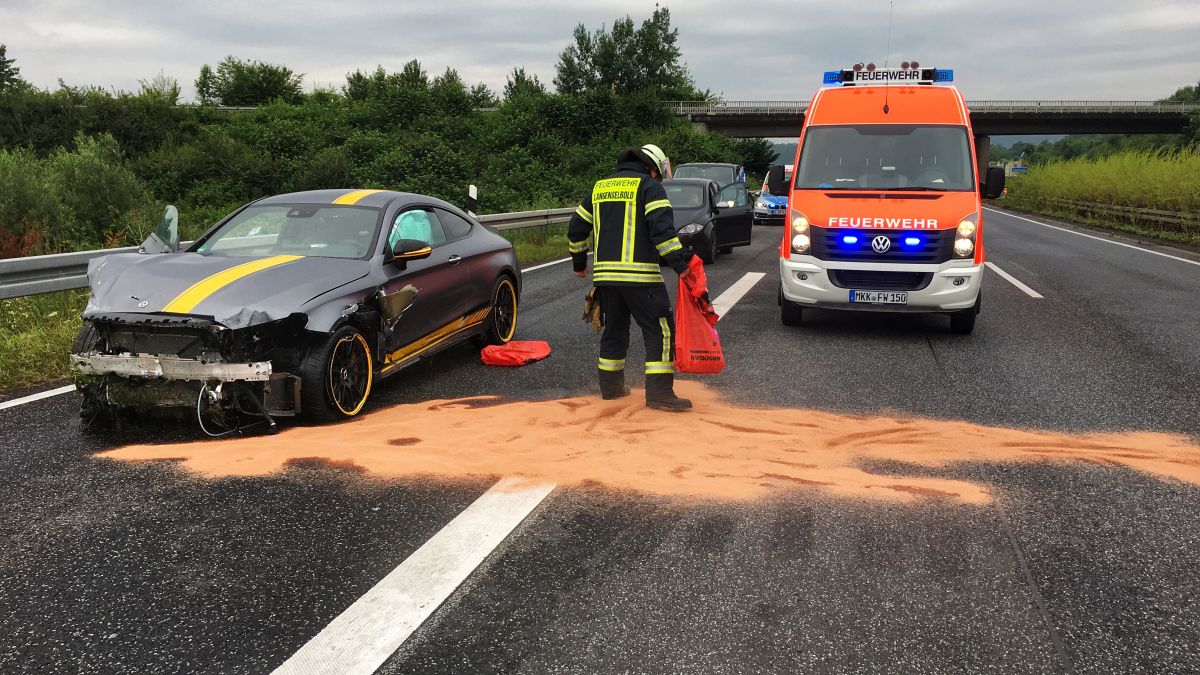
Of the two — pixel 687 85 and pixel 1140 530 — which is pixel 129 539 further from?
pixel 687 85

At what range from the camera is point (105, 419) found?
18.0ft

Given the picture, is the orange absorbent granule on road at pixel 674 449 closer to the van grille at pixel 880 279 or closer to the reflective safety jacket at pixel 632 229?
the reflective safety jacket at pixel 632 229

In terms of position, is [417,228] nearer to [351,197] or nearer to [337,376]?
[351,197]

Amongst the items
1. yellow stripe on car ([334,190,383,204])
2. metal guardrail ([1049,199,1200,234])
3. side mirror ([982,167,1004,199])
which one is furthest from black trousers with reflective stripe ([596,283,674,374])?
metal guardrail ([1049,199,1200,234])

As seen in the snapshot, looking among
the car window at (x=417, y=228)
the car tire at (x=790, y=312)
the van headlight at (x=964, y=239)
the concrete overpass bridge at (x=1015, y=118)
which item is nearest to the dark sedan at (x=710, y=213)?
the car tire at (x=790, y=312)

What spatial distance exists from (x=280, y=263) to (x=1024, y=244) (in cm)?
2029

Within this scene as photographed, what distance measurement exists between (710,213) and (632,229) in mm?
10191

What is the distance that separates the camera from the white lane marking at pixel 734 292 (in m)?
10.9

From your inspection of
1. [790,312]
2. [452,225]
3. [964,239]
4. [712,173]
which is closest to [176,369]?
[452,225]

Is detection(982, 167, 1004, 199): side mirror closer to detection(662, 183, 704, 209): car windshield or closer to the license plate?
the license plate

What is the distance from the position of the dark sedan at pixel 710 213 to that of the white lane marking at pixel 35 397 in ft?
31.3

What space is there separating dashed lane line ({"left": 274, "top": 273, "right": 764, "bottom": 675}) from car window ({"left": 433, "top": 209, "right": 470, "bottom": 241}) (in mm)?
3593

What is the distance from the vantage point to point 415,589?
3336 millimetres

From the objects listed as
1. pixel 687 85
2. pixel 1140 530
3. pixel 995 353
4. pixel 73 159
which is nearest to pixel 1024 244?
pixel 995 353
